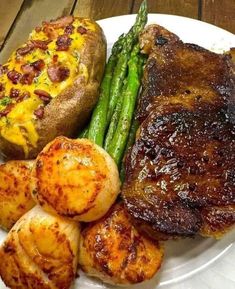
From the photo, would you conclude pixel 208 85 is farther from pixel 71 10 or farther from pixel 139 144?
pixel 71 10

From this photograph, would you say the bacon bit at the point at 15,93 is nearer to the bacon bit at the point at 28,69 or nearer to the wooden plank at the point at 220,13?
the bacon bit at the point at 28,69

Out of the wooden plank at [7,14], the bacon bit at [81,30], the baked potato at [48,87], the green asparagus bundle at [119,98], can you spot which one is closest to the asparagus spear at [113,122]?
the green asparagus bundle at [119,98]

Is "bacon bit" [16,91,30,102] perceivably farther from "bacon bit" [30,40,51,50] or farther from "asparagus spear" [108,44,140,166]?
"asparagus spear" [108,44,140,166]

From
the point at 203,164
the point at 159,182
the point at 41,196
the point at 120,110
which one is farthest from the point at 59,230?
the point at 120,110

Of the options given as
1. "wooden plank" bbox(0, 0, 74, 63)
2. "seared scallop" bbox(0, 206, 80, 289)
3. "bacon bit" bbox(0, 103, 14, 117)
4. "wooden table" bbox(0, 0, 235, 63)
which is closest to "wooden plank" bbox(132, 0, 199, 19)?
"wooden table" bbox(0, 0, 235, 63)

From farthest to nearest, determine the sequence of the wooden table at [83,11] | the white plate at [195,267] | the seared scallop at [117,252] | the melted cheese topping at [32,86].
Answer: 1. the wooden table at [83,11]
2. the melted cheese topping at [32,86]
3. the white plate at [195,267]
4. the seared scallop at [117,252]

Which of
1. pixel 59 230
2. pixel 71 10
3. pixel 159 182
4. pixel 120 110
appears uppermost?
pixel 71 10
